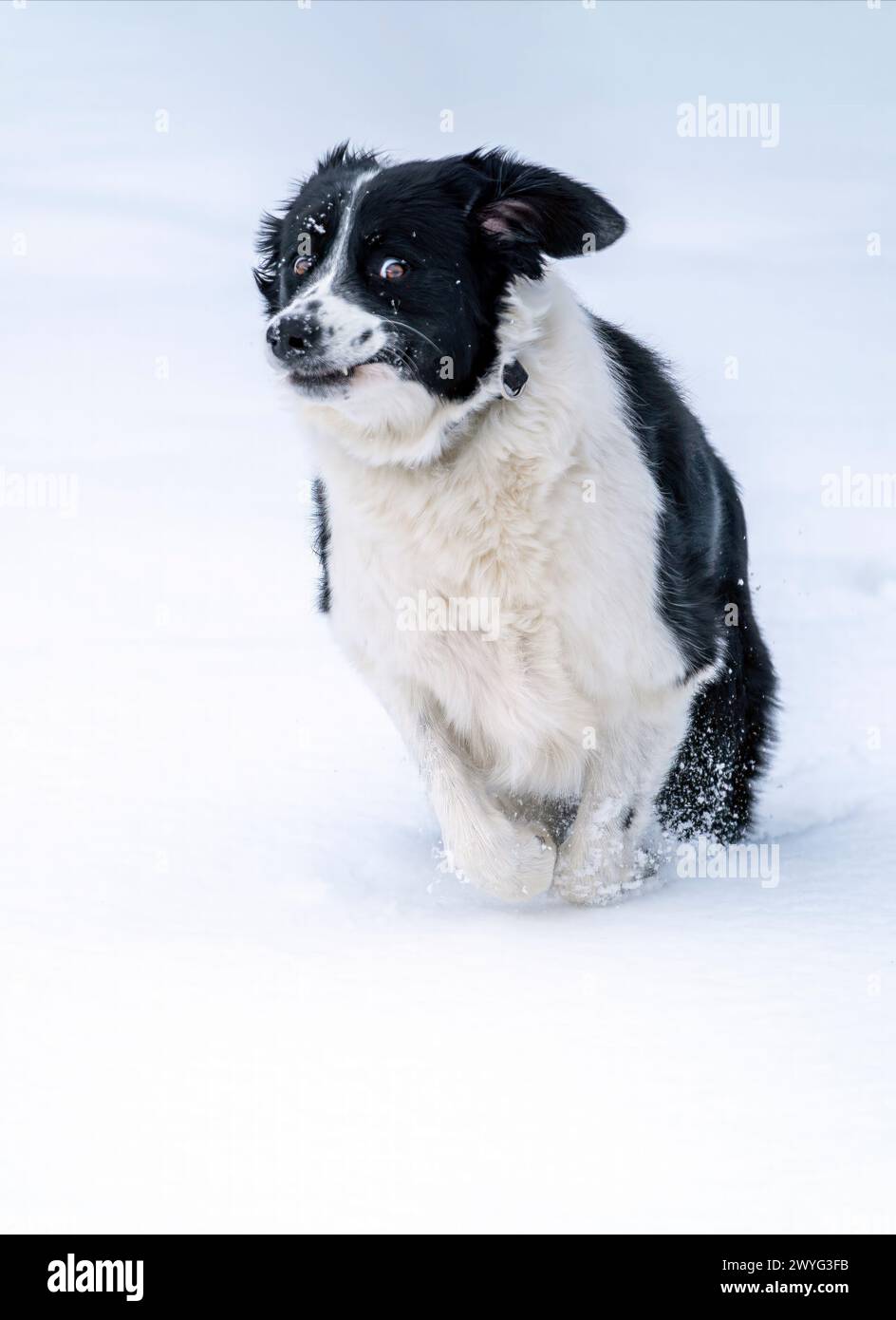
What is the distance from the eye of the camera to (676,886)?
162 inches

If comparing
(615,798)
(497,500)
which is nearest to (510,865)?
(615,798)

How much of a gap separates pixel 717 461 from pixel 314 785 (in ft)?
6.10

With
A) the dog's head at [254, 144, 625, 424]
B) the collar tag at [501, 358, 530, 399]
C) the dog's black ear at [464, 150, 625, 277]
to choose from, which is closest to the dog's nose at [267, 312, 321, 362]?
the dog's head at [254, 144, 625, 424]

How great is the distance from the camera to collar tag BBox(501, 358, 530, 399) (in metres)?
3.48

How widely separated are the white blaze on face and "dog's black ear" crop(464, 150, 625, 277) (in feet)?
1.35

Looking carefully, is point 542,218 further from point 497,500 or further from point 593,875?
point 593,875

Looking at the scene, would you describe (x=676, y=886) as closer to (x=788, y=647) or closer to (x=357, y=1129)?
(x=357, y=1129)

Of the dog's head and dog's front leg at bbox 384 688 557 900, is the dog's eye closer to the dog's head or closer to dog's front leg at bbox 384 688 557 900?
the dog's head

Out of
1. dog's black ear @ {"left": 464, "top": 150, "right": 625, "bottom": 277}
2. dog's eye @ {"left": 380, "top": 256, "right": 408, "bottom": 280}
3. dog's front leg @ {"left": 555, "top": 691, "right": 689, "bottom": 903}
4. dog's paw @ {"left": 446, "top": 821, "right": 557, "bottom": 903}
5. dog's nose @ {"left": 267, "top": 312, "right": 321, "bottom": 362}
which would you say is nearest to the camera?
dog's nose @ {"left": 267, "top": 312, "right": 321, "bottom": 362}

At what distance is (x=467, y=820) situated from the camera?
3.89 meters

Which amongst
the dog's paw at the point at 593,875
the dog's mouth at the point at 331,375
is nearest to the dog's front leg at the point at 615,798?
the dog's paw at the point at 593,875

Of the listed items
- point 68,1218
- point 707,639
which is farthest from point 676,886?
point 68,1218

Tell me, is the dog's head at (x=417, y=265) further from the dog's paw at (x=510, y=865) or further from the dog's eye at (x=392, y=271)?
the dog's paw at (x=510, y=865)

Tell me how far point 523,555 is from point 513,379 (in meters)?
0.44
